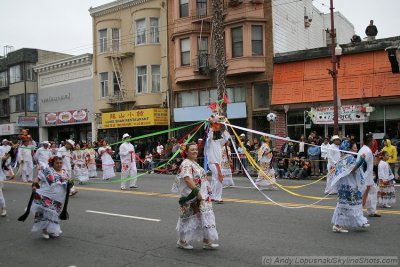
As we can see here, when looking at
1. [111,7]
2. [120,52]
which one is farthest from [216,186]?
[111,7]

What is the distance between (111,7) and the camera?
106 feet

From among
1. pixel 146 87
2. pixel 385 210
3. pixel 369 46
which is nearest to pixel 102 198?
pixel 385 210

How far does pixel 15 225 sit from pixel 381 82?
17544 mm

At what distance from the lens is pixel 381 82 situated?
828 inches

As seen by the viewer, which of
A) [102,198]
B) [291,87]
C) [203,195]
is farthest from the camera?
[291,87]

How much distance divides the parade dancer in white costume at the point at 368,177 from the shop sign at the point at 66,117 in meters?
28.1

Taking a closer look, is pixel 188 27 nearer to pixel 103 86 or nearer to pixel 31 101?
pixel 103 86

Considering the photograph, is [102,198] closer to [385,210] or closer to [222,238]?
[222,238]

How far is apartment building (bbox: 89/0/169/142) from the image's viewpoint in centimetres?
2975

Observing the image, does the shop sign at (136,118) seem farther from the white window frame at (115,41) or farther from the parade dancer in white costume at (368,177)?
the parade dancer in white costume at (368,177)

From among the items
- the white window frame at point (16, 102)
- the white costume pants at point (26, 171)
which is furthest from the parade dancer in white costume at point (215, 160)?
the white window frame at point (16, 102)

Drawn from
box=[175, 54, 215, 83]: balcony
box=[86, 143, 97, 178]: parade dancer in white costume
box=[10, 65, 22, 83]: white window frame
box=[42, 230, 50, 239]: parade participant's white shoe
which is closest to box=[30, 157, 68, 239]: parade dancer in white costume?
box=[42, 230, 50, 239]: parade participant's white shoe

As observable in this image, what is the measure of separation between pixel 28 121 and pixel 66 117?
4.65 meters

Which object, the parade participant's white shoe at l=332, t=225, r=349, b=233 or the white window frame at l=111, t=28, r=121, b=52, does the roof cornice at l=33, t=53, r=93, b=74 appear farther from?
the parade participant's white shoe at l=332, t=225, r=349, b=233
